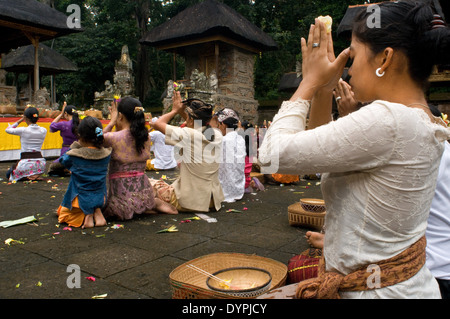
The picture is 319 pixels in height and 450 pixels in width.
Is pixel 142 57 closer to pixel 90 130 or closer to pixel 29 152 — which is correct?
pixel 29 152

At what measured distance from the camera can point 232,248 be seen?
142 inches

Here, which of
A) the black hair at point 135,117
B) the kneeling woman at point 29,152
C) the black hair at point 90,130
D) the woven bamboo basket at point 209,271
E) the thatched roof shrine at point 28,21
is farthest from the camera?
the thatched roof shrine at point 28,21

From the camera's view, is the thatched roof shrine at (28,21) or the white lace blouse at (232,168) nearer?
the white lace blouse at (232,168)

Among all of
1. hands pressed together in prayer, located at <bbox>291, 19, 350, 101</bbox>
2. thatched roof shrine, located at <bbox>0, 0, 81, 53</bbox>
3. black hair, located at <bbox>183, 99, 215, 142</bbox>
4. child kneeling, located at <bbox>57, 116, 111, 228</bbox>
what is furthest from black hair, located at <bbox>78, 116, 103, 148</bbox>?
thatched roof shrine, located at <bbox>0, 0, 81, 53</bbox>

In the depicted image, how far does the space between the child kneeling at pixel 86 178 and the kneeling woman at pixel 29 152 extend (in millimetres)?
3802

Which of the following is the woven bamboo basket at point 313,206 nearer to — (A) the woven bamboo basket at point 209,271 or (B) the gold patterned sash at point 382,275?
(A) the woven bamboo basket at point 209,271

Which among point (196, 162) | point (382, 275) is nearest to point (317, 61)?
point (382, 275)

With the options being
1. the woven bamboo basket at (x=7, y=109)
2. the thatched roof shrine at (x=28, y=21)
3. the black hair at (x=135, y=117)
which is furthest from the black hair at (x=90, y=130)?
the thatched roof shrine at (x=28, y=21)

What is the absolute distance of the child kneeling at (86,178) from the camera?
4.41m

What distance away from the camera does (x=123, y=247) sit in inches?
142

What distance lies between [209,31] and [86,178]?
51.5ft

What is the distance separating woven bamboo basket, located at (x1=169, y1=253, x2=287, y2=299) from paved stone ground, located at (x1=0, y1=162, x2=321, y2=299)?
1.31 feet

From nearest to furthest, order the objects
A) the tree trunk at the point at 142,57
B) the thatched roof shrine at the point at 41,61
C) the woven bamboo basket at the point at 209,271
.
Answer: the woven bamboo basket at the point at 209,271, the thatched roof shrine at the point at 41,61, the tree trunk at the point at 142,57
